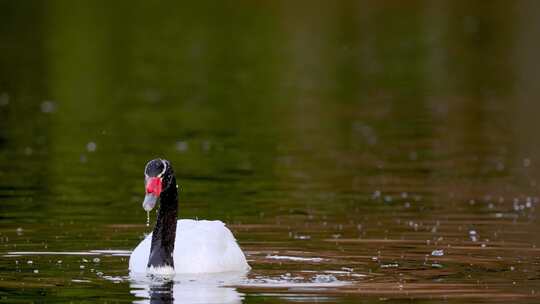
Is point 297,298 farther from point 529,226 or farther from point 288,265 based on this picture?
point 529,226

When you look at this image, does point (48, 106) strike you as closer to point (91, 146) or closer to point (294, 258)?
point (91, 146)

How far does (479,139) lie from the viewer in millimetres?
29766

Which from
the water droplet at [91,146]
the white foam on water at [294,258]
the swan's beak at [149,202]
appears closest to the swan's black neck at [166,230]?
the swan's beak at [149,202]

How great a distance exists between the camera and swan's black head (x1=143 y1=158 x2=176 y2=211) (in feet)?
50.5

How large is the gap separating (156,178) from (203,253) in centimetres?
90

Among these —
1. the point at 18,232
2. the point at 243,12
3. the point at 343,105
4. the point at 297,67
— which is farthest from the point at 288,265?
the point at 243,12

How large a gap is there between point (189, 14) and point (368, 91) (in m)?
34.5

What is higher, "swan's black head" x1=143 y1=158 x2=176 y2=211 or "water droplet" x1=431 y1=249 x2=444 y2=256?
"swan's black head" x1=143 y1=158 x2=176 y2=211

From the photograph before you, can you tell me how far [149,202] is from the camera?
15.1 m

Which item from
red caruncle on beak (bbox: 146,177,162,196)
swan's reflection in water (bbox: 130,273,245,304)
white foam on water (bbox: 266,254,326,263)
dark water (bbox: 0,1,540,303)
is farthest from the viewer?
white foam on water (bbox: 266,254,326,263)

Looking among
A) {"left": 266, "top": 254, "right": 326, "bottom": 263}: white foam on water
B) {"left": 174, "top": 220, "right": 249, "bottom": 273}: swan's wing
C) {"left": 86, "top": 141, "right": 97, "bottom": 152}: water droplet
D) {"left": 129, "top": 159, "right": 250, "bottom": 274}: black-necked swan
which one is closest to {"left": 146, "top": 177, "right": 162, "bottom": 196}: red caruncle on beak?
{"left": 129, "top": 159, "right": 250, "bottom": 274}: black-necked swan

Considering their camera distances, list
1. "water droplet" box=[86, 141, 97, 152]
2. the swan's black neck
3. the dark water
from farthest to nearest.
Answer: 1. "water droplet" box=[86, 141, 97, 152]
2. the swan's black neck
3. the dark water

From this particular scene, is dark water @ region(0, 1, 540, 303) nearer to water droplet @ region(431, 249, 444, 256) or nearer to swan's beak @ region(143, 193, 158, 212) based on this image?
water droplet @ region(431, 249, 444, 256)

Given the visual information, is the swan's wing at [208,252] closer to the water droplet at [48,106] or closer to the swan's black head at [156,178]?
the swan's black head at [156,178]
